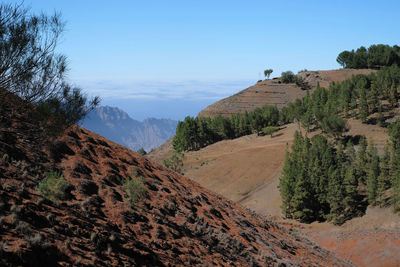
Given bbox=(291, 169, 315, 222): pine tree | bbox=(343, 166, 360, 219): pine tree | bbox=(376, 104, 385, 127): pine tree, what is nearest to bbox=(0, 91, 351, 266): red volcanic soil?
bbox=(343, 166, 360, 219): pine tree

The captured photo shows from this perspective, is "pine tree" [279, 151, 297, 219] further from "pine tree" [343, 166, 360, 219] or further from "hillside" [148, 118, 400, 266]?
"pine tree" [343, 166, 360, 219]

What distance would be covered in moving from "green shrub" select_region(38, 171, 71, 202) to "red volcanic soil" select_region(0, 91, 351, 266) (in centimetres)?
30

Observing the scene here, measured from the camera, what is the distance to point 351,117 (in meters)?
104

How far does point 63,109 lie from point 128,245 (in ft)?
21.4

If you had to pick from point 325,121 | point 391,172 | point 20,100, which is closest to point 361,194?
point 391,172

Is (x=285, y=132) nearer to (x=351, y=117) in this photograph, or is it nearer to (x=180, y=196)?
(x=351, y=117)

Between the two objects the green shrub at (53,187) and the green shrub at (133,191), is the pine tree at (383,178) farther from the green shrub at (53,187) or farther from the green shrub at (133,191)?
the green shrub at (53,187)

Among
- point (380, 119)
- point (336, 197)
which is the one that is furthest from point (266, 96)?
point (336, 197)

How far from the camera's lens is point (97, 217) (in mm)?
15148

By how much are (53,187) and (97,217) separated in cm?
247

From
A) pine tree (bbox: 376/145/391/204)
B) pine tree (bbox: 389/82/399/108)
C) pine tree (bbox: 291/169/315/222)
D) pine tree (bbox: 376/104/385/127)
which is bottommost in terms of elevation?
pine tree (bbox: 291/169/315/222)

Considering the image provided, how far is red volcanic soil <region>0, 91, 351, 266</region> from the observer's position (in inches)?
469

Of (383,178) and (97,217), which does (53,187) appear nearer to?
(97,217)

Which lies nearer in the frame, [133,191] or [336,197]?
[133,191]
